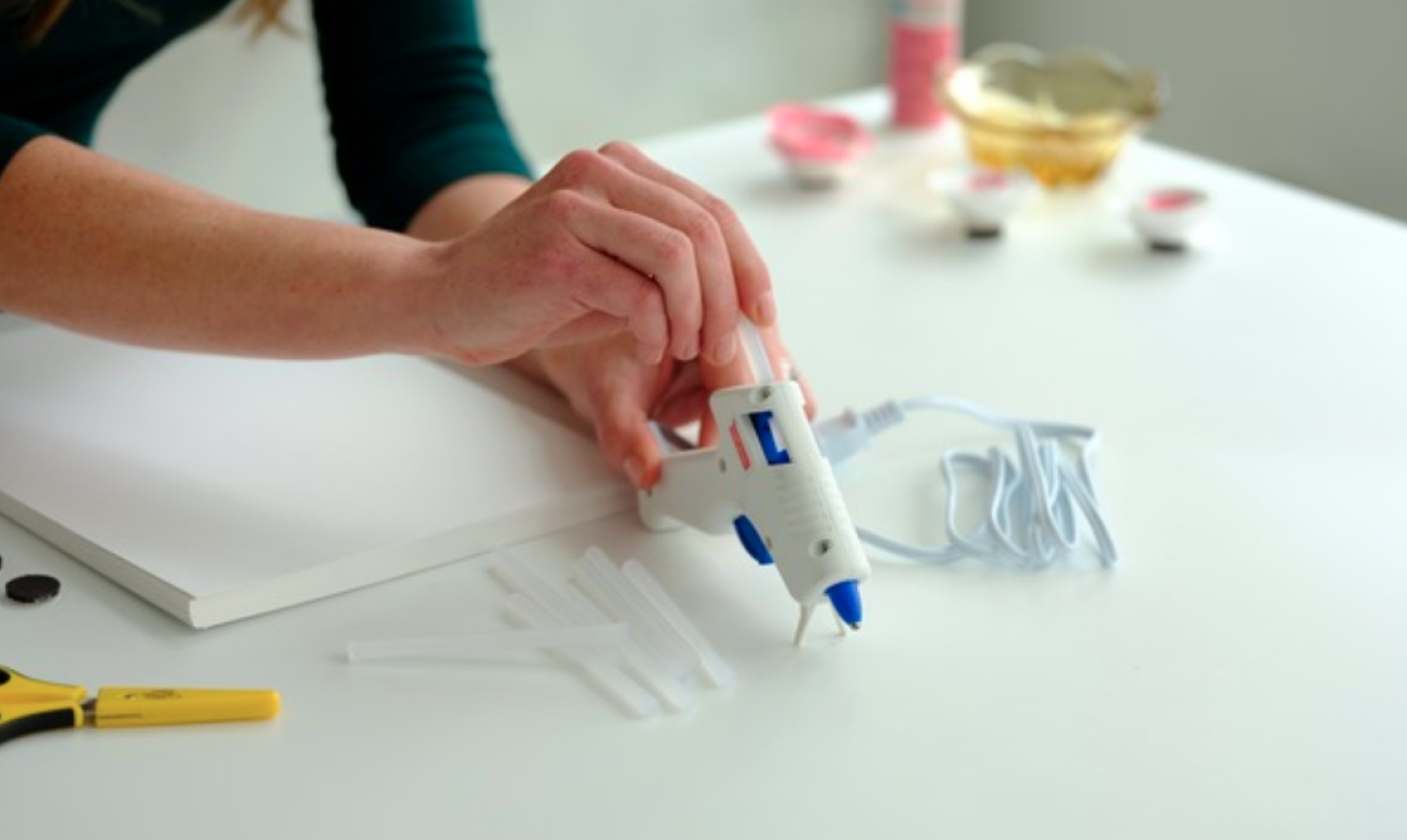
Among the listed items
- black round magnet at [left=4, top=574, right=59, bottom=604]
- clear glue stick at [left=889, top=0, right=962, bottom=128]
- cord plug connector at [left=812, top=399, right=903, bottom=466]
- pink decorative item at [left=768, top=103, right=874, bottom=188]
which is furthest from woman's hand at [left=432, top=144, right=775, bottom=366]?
clear glue stick at [left=889, top=0, right=962, bottom=128]

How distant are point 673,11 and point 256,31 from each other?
72 cm

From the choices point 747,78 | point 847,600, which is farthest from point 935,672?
point 747,78

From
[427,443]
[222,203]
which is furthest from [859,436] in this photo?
[222,203]

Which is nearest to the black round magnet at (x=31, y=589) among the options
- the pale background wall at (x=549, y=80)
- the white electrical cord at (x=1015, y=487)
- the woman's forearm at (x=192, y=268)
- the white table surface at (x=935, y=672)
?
the white table surface at (x=935, y=672)

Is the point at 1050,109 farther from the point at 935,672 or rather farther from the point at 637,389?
the point at 935,672

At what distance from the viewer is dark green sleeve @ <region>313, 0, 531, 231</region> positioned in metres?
1.14

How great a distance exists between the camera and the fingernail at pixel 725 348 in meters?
0.84

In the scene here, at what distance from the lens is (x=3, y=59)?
1047 mm

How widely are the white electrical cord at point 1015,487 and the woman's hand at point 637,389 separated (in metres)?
0.05

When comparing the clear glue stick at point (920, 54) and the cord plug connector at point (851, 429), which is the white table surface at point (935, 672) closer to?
the cord plug connector at point (851, 429)

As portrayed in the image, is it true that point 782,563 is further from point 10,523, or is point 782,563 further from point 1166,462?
point 10,523

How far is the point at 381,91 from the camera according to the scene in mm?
1167

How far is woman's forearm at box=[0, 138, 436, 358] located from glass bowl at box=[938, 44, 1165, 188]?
60cm

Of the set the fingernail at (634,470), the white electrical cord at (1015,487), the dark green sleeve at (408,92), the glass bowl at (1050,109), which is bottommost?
the glass bowl at (1050,109)
